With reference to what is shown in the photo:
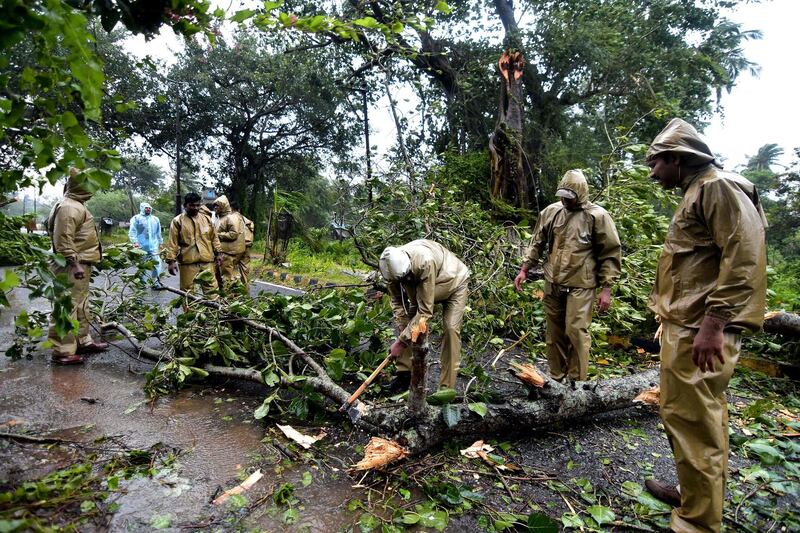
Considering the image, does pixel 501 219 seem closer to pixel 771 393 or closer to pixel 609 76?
pixel 771 393

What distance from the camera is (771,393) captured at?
4172 millimetres

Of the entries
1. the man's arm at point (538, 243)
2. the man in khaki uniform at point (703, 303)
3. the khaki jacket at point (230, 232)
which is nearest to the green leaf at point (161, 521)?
the man in khaki uniform at point (703, 303)

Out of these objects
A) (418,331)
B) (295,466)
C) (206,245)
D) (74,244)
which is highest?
(74,244)

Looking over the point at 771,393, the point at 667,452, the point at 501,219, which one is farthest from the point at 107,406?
the point at 501,219

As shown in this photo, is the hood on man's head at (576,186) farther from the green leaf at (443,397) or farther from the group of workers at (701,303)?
the green leaf at (443,397)

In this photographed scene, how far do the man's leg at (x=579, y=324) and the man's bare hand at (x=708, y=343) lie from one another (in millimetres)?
1606

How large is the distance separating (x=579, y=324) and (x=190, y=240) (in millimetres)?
5102

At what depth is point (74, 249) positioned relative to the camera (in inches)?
169

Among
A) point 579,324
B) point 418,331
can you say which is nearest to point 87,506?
point 418,331

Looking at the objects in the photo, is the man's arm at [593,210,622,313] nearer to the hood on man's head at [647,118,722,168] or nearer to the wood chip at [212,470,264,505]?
the hood on man's head at [647,118,722,168]

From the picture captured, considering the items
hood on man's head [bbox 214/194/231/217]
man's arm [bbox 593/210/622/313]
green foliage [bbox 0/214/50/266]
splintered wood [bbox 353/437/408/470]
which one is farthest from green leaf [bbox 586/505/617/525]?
hood on man's head [bbox 214/194/231/217]

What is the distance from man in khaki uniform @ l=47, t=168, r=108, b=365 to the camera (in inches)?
167

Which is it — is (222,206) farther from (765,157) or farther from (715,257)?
(765,157)

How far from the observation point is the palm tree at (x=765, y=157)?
132ft
